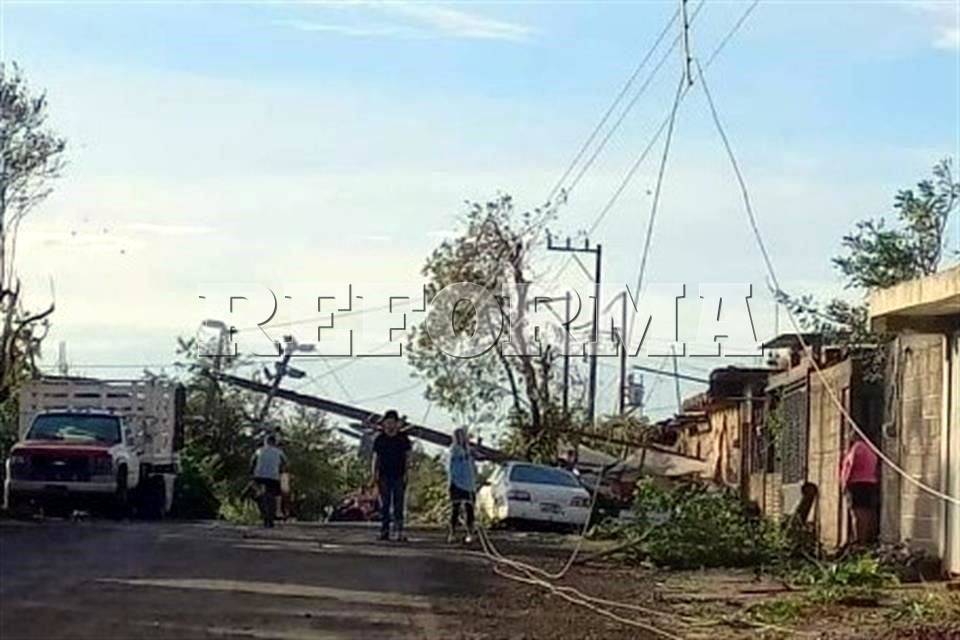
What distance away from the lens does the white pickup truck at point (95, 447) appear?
114 feet

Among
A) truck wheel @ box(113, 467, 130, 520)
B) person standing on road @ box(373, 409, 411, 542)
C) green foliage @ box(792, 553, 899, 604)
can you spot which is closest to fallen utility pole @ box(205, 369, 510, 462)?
truck wheel @ box(113, 467, 130, 520)

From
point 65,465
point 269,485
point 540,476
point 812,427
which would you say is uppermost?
point 812,427

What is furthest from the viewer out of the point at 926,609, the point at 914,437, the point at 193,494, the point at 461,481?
the point at 193,494

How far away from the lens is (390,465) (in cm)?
2786

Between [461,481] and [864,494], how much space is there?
6775 mm

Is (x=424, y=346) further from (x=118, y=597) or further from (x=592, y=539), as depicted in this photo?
(x=118, y=597)

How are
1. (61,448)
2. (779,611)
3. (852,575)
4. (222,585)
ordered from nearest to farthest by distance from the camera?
(779,611) < (222,585) < (852,575) < (61,448)

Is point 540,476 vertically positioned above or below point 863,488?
above

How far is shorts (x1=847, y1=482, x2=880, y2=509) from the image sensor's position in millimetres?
24719

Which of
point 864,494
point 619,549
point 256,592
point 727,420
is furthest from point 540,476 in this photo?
point 256,592

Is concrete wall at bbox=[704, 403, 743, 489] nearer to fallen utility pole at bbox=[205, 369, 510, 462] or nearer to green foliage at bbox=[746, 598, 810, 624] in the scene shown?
fallen utility pole at bbox=[205, 369, 510, 462]

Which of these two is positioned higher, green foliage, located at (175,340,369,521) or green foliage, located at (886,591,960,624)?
green foliage, located at (175,340,369,521)

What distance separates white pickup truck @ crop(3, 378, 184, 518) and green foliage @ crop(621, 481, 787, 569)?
11.6m

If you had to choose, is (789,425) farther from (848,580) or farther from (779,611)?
(779,611)
